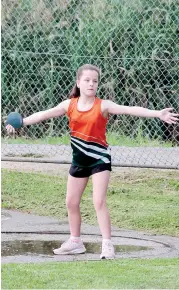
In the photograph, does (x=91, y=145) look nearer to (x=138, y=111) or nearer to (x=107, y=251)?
(x=138, y=111)

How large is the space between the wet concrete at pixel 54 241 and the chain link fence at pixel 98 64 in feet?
6.74

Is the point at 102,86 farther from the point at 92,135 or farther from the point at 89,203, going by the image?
the point at 92,135

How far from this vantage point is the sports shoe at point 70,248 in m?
8.46

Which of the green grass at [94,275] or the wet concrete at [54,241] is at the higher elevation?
the wet concrete at [54,241]

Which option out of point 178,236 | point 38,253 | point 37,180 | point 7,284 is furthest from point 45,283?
point 37,180

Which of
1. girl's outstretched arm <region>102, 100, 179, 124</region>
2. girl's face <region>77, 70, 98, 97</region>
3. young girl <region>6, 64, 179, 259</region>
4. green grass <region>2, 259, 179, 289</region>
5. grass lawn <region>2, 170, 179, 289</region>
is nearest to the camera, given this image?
green grass <region>2, 259, 179, 289</region>

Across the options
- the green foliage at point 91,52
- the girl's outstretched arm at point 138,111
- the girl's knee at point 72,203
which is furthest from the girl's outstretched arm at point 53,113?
the green foliage at point 91,52

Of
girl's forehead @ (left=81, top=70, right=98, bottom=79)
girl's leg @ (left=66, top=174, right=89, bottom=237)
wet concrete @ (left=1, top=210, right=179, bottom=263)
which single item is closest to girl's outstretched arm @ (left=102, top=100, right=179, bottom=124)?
girl's forehead @ (left=81, top=70, right=98, bottom=79)

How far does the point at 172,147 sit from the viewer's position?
12.9m

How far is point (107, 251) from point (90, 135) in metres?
0.89

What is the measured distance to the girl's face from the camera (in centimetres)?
837

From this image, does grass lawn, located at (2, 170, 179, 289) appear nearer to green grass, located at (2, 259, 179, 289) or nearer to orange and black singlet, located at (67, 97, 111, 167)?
green grass, located at (2, 259, 179, 289)

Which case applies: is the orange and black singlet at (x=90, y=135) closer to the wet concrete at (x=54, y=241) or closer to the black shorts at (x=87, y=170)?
the black shorts at (x=87, y=170)

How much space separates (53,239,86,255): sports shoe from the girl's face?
46.5 inches
